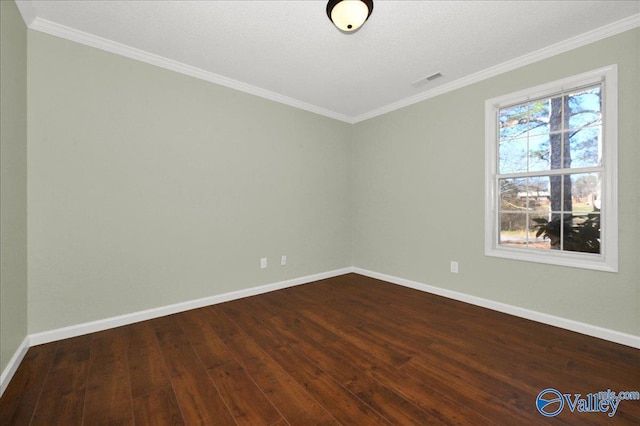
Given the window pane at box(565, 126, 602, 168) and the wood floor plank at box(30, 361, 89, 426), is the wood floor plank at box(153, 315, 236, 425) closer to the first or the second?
the wood floor plank at box(30, 361, 89, 426)

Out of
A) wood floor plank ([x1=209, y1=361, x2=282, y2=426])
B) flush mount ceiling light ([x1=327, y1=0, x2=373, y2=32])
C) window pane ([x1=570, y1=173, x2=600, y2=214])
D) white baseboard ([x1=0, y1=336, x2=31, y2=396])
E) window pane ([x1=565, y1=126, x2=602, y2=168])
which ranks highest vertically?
flush mount ceiling light ([x1=327, y1=0, x2=373, y2=32])

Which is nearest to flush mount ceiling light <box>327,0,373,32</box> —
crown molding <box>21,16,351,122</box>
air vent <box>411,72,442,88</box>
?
air vent <box>411,72,442,88</box>

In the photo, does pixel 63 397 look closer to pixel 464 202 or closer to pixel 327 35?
pixel 327 35

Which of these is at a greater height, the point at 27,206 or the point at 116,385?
the point at 27,206

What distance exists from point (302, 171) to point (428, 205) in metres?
1.88

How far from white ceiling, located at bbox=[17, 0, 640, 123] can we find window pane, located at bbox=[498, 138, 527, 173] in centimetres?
81

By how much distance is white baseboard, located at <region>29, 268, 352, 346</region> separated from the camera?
2.23 metres

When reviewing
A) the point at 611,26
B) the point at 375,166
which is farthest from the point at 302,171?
the point at 611,26

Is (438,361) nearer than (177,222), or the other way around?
(438,361)

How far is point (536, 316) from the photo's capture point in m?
2.63

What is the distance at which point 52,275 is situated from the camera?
2.23 m

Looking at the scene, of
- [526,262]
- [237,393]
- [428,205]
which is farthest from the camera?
[428,205]

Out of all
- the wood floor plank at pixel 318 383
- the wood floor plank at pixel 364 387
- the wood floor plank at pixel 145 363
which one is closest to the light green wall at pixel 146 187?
the wood floor plank at pixel 145 363

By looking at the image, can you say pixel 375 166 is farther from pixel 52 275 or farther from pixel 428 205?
pixel 52 275
